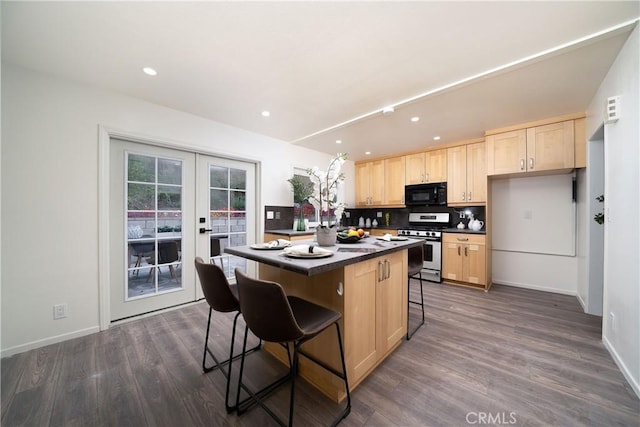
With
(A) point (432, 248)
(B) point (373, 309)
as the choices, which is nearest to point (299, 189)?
(A) point (432, 248)

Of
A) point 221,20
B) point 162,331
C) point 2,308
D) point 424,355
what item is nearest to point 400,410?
point 424,355

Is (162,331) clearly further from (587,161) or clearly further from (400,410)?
(587,161)

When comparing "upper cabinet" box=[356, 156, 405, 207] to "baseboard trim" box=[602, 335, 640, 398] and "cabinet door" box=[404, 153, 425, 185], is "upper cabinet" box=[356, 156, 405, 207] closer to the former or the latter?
"cabinet door" box=[404, 153, 425, 185]

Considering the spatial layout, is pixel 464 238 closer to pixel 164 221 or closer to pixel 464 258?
pixel 464 258

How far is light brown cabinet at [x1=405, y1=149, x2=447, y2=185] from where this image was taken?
4168mm

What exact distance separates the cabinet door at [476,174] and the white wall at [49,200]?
4.63 m

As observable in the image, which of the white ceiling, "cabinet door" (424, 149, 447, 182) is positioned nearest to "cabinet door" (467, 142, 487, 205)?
"cabinet door" (424, 149, 447, 182)

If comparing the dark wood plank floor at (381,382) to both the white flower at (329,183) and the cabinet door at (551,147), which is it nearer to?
the white flower at (329,183)

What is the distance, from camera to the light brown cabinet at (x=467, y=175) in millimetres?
3742

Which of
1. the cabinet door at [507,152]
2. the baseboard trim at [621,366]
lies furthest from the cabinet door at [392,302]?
the cabinet door at [507,152]

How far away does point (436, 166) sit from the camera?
4234 mm

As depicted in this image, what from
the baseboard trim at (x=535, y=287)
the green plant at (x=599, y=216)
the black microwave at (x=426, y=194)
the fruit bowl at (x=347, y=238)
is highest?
the black microwave at (x=426, y=194)

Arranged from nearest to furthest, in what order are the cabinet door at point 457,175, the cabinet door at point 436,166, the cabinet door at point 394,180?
the cabinet door at point 457,175 < the cabinet door at point 436,166 < the cabinet door at point 394,180

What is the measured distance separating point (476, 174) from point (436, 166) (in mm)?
649
